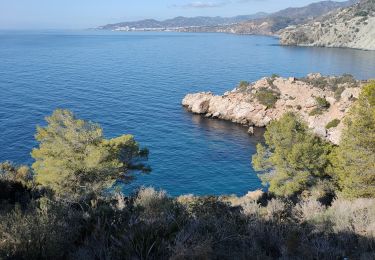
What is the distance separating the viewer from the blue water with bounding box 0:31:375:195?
142 ft

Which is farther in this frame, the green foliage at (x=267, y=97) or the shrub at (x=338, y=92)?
the green foliage at (x=267, y=97)

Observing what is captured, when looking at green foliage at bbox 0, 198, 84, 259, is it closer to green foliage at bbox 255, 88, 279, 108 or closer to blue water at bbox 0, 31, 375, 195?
blue water at bbox 0, 31, 375, 195

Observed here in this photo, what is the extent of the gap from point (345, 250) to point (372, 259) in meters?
0.91

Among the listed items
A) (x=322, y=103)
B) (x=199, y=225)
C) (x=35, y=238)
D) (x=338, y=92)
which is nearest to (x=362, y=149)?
(x=199, y=225)

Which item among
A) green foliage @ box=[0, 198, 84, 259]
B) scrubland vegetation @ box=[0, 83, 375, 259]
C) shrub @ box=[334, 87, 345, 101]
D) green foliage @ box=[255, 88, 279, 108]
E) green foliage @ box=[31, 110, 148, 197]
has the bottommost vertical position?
green foliage @ box=[255, 88, 279, 108]

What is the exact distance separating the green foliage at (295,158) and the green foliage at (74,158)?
11.8m

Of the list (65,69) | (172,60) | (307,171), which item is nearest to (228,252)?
(307,171)

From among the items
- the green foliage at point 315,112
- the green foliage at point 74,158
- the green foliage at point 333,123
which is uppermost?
the green foliage at point 74,158

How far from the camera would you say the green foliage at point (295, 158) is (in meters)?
26.8

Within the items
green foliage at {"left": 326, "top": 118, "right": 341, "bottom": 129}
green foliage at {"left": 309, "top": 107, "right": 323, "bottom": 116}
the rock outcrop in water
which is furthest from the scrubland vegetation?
green foliage at {"left": 309, "top": 107, "right": 323, "bottom": 116}

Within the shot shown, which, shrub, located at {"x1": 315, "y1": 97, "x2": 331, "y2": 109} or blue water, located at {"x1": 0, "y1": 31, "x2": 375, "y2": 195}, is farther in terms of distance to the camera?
shrub, located at {"x1": 315, "y1": 97, "x2": 331, "y2": 109}

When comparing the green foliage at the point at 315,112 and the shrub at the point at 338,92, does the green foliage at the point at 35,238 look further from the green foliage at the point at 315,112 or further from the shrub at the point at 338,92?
the shrub at the point at 338,92

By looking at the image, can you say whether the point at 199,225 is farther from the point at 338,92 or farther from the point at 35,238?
the point at 338,92

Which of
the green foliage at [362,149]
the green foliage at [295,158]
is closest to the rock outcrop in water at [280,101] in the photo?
the green foliage at [295,158]
